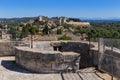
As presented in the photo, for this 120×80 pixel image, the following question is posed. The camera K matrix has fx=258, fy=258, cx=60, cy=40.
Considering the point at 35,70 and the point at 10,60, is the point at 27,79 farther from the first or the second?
the point at 10,60

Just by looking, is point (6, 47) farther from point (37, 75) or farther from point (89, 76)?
point (89, 76)

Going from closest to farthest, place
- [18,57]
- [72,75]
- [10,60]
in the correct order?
[72,75] < [18,57] < [10,60]

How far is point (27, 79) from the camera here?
9.19m

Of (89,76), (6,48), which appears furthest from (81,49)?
(6,48)

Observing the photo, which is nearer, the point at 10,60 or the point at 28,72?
the point at 28,72

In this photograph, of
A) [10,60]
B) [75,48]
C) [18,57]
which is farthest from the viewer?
[75,48]

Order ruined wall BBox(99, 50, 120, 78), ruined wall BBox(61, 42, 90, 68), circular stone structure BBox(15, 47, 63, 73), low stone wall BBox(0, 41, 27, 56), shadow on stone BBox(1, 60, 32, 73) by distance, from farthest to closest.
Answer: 1. low stone wall BBox(0, 41, 27, 56)
2. ruined wall BBox(61, 42, 90, 68)
3. shadow on stone BBox(1, 60, 32, 73)
4. circular stone structure BBox(15, 47, 63, 73)
5. ruined wall BBox(99, 50, 120, 78)

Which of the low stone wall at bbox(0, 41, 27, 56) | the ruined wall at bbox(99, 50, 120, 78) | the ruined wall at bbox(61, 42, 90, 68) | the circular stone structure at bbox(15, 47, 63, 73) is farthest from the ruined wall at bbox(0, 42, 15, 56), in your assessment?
the ruined wall at bbox(99, 50, 120, 78)

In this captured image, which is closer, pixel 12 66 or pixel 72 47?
pixel 12 66

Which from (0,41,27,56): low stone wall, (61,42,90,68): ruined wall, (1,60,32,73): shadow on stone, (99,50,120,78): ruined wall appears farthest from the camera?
(0,41,27,56): low stone wall

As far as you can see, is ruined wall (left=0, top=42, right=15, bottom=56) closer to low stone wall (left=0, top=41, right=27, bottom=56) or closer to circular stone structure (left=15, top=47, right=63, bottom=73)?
low stone wall (left=0, top=41, right=27, bottom=56)

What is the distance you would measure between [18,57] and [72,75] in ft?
9.12

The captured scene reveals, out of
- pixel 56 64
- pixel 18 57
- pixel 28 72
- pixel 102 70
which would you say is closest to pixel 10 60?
pixel 18 57

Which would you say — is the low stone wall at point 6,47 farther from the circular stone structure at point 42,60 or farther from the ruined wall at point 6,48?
the circular stone structure at point 42,60
